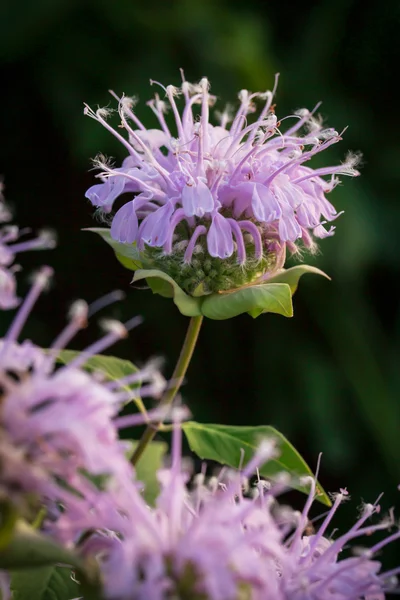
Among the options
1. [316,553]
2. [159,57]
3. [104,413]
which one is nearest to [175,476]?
[104,413]

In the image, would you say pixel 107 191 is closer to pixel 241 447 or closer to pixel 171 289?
pixel 171 289

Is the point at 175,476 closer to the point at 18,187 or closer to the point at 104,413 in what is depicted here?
the point at 104,413

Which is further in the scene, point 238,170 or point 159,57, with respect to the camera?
point 159,57

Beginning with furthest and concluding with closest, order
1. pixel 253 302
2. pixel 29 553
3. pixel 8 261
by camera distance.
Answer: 1. pixel 253 302
2. pixel 8 261
3. pixel 29 553

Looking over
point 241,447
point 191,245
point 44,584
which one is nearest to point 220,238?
point 191,245

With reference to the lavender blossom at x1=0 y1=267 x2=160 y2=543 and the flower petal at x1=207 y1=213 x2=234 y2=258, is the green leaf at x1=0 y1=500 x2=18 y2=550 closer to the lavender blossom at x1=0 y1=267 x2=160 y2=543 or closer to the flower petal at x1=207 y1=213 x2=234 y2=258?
the lavender blossom at x1=0 y1=267 x2=160 y2=543

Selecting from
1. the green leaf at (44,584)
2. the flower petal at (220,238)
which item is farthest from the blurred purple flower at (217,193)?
the green leaf at (44,584)
